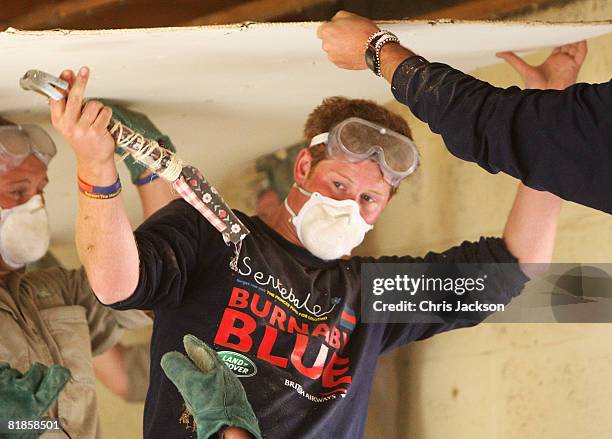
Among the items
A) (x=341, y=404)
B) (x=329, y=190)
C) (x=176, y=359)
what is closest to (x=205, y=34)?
(x=329, y=190)

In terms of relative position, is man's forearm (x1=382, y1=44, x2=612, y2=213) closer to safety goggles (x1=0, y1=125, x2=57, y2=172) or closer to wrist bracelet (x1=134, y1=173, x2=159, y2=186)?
wrist bracelet (x1=134, y1=173, x2=159, y2=186)

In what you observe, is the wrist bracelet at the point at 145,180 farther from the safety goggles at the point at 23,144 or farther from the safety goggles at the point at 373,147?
the safety goggles at the point at 373,147

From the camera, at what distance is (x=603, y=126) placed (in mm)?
1495

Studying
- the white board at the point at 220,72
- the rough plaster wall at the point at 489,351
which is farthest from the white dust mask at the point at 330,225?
the rough plaster wall at the point at 489,351

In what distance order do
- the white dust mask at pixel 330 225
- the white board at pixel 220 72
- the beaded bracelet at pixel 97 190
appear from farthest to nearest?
the white dust mask at pixel 330 225 → the white board at pixel 220 72 → the beaded bracelet at pixel 97 190

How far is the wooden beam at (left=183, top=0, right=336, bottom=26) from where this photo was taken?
7.75 feet

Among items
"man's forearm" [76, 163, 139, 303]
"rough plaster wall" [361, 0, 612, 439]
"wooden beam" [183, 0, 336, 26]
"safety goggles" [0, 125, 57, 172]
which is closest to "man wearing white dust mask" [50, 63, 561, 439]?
"man's forearm" [76, 163, 139, 303]

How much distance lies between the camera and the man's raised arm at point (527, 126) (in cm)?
151

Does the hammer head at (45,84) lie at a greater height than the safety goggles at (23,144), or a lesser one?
greater

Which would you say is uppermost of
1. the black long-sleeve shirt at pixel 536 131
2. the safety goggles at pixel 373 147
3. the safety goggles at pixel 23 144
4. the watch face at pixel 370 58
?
the watch face at pixel 370 58

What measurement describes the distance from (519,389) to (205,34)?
1105 mm

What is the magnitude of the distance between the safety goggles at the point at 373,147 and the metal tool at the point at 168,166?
0.37 metres

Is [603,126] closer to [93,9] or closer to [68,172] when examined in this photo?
[93,9]

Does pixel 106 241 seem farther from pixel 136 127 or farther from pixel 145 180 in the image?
pixel 145 180
